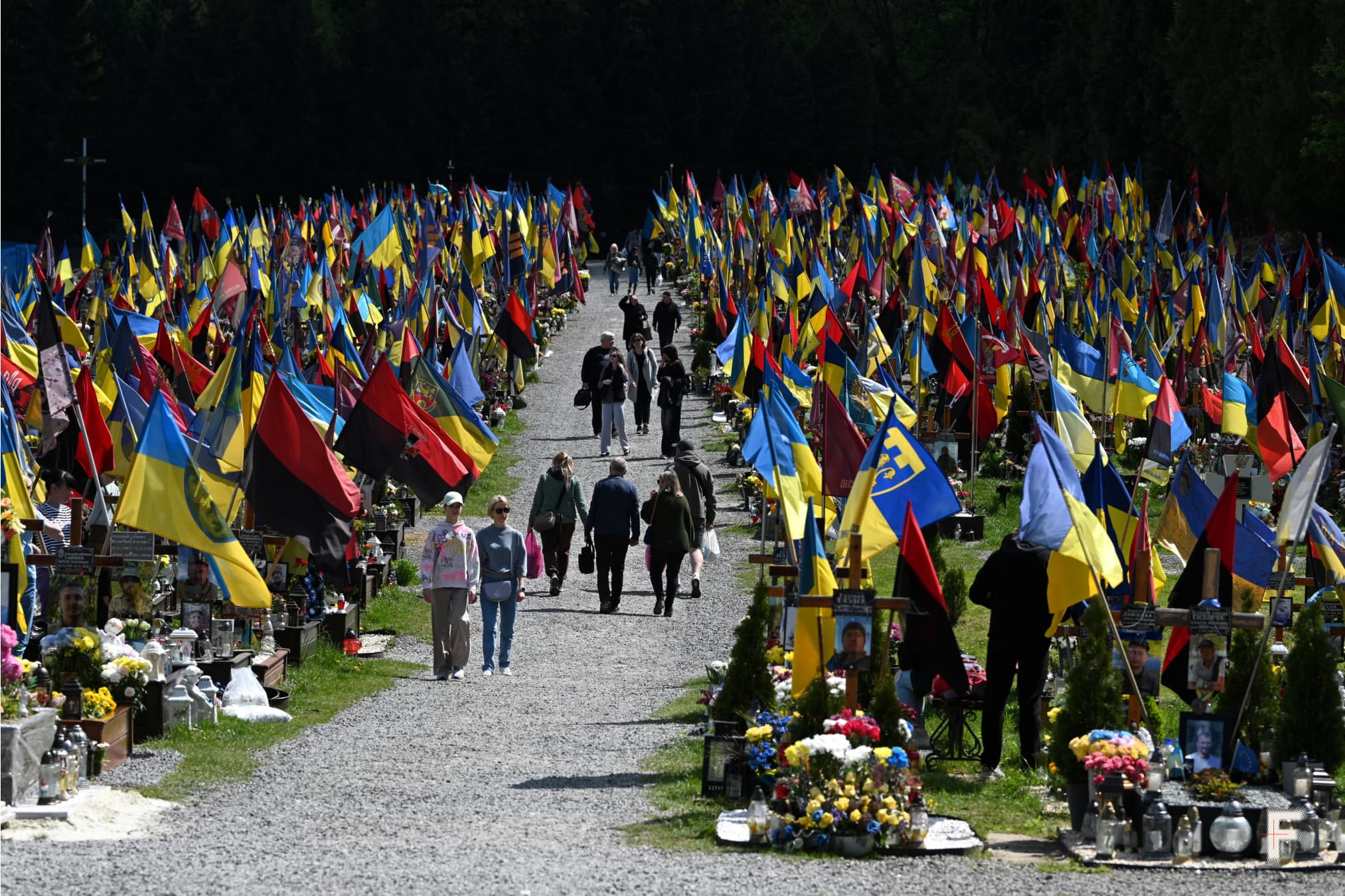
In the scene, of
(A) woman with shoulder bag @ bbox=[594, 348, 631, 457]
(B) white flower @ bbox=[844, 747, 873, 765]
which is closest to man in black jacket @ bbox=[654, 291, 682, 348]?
(A) woman with shoulder bag @ bbox=[594, 348, 631, 457]

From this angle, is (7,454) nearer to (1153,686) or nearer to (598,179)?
(1153,686)

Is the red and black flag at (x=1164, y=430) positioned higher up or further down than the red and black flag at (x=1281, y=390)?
further down

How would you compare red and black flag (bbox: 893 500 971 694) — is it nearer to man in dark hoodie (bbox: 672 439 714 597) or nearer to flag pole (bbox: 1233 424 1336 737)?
flag pole (bbox: 1233 424 1336 737)

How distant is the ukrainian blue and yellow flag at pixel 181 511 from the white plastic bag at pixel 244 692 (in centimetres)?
122

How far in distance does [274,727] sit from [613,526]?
557cm

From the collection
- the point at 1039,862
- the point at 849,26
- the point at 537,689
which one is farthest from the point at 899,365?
the point at 849,26

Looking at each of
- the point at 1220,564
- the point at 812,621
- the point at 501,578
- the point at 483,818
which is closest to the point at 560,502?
the point at 501,578

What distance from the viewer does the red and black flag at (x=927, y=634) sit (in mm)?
12438

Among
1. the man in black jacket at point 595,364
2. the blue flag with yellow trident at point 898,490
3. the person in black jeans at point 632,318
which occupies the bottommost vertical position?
the blue flag with yellow trident at point 898,490

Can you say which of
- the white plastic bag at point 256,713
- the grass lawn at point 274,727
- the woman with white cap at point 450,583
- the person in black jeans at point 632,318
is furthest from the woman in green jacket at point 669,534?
the person in black jeans at point 632,318

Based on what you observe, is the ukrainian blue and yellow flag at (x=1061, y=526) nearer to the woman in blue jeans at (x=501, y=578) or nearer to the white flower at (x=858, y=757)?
the white flower at (x=858, y=757)

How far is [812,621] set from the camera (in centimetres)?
1212

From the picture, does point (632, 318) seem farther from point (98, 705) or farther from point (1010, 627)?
point (98, 705)

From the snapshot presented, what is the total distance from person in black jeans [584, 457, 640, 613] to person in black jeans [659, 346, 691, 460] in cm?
704
